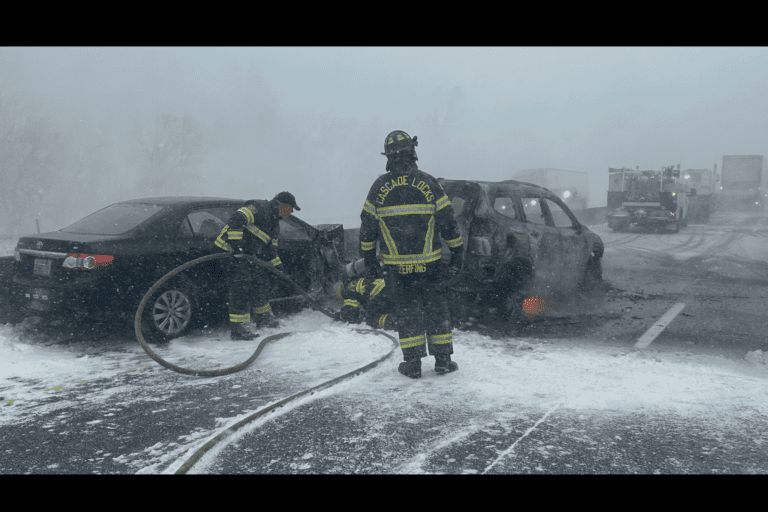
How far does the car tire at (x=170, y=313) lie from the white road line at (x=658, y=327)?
448cm

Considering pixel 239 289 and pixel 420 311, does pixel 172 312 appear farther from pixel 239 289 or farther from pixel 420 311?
pixel 420 311

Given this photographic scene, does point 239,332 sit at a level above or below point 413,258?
below

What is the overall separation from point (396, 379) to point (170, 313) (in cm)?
250

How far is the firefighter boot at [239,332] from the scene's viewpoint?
5.95m

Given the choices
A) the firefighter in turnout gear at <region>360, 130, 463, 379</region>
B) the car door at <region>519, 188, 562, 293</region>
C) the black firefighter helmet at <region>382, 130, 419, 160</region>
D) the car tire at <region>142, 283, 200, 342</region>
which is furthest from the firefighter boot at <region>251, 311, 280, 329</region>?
the car door at <region>519, 188, 562, 293</region>

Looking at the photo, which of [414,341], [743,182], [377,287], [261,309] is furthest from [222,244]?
[743,182]

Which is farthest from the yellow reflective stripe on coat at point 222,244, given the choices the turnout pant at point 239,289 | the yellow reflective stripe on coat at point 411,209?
the yellow reflective stripe on coat at point 411,209

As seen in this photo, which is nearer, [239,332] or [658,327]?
[239,332]

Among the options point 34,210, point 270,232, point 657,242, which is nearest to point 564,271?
point 270,232

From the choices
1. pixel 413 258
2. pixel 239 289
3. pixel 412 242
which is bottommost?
pixel 239 289

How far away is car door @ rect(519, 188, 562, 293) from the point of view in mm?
6795

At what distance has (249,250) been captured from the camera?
6.04 m

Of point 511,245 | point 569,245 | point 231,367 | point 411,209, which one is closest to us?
point 411,209
